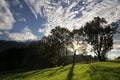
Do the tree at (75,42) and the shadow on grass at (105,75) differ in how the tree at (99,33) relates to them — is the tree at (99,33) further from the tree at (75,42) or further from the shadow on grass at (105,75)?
the shadow on grass at (105,75)

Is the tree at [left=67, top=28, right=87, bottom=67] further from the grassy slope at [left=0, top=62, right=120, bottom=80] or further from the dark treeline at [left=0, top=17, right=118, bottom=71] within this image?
the grassy slope at [left=0, top=62, right=120, bottom=80]

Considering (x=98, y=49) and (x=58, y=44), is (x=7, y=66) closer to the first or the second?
(x=58, y=44)

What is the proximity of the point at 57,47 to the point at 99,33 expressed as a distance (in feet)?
94.4

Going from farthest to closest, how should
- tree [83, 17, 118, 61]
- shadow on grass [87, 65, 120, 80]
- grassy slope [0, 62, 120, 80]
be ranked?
tree [83, 17, 118, 61]
grassy slope [0, 62, 120, 80]
shadow on grass [87, 65, 120, 80]

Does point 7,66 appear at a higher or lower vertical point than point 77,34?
lower

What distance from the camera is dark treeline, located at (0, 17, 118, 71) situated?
8844cm

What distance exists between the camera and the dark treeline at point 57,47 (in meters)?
88.4

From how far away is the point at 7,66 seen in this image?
127125mm

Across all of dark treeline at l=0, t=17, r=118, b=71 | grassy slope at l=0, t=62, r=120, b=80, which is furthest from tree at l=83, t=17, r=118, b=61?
grassy slope at l=0, t=62, r=120, b=80

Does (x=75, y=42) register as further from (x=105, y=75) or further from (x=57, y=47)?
(x=105, y=75)

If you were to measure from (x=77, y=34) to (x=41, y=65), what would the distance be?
34387mm

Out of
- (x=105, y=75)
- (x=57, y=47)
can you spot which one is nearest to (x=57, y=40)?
(x=57, y=47)

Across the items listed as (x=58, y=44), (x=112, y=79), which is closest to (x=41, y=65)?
(x=58, y=44)

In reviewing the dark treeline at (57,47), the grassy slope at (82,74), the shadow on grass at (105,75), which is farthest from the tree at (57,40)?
the shadow on grass at (105,75)
